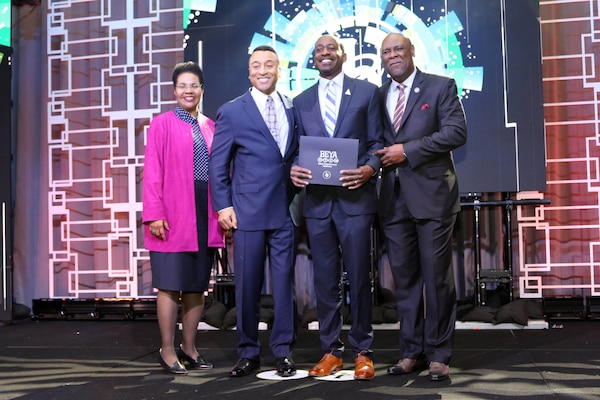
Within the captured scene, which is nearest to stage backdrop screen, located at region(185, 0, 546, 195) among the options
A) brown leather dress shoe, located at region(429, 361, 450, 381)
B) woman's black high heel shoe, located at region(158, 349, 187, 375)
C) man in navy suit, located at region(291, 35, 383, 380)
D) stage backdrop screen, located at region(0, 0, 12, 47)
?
stage backdrop screen, located at region(0, 0, 12, 47)

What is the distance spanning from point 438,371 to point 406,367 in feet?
0.62

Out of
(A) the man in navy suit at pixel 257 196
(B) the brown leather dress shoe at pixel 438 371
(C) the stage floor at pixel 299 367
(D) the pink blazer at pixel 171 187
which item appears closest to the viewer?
(C) the stage floor at pixel 299 367

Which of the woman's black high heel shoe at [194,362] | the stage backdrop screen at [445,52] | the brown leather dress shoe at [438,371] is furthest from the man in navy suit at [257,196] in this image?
the stage backdrop screen at [445,52]

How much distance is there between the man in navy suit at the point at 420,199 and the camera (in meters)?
3.04

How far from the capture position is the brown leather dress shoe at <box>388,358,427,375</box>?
307cm

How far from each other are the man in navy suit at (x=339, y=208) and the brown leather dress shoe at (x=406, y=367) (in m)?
0.12

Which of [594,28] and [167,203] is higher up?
[594,28]

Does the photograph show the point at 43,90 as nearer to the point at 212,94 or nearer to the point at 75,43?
the point at 75,43

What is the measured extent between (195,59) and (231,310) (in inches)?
73.2

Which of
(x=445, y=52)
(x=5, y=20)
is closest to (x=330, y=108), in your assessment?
(x=445, y=52)

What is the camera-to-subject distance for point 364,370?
2963 millimetres

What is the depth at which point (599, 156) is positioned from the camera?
4.87 meters

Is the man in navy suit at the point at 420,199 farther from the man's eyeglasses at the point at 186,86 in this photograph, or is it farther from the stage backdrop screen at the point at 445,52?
the stage backdrop screen at the point at 445,52

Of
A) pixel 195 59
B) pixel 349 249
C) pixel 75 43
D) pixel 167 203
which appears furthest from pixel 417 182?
pixel 75 43
